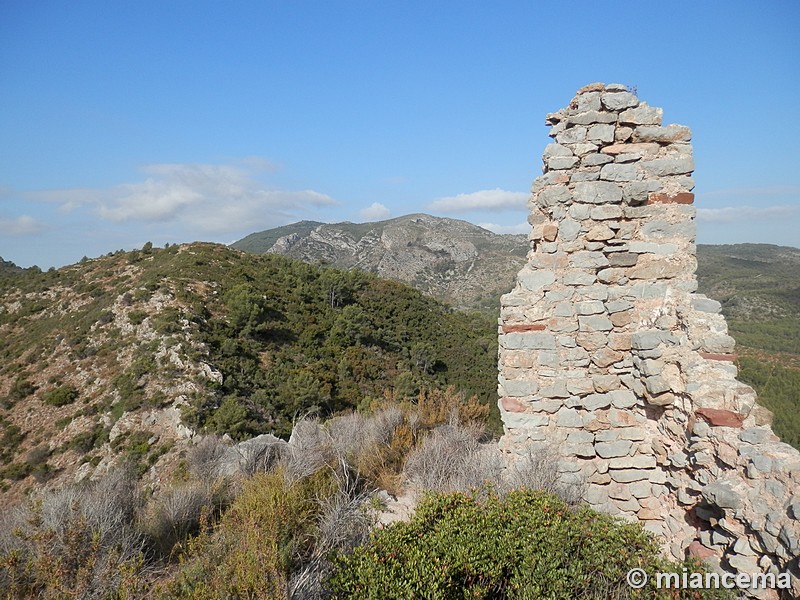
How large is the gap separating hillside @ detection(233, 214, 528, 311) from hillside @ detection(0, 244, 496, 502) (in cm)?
2543

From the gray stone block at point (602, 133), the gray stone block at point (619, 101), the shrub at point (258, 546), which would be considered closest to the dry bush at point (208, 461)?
the shrub at point (258, 546)

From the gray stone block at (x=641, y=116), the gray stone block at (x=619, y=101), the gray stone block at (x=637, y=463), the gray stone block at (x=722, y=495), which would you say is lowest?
the gray stone block at (x=637, y=463)

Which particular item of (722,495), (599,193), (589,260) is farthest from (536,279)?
(722,495)

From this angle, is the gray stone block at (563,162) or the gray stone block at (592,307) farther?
the gray stone block at (563,162)

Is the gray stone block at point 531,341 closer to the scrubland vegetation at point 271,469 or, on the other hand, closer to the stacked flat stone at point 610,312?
the stacked flat stone at point 610,312

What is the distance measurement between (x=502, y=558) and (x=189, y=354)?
1637 cm

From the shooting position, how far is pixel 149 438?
1345 cm

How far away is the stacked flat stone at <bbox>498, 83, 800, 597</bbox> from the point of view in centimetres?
397

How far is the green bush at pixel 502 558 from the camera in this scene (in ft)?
8.27

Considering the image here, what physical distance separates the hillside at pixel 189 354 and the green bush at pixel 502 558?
38.8ft

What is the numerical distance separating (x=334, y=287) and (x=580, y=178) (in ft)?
79.5

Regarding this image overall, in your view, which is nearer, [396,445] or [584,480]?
[584,480]

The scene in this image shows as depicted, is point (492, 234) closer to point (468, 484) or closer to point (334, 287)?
point (334, 287)

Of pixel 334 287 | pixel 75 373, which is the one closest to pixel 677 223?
pixel 75 373
